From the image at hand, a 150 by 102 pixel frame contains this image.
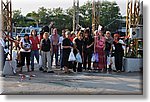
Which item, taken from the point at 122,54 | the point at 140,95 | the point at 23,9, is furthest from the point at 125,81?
the point at 23,9

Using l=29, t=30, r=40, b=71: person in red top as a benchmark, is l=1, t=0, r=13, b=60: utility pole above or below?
above

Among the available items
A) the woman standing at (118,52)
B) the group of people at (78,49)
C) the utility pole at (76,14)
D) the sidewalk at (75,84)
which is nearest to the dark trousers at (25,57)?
the group of people at (78,49)

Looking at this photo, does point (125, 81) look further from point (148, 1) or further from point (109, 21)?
point (148, 1)

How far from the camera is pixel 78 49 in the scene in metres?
5.25

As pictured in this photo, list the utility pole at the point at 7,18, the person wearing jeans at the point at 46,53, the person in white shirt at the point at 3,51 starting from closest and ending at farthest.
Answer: the utility pole at the point at 7,18 → the person in white shirt at the point at 3,51 → the person wearing jeans at the point at 46,53

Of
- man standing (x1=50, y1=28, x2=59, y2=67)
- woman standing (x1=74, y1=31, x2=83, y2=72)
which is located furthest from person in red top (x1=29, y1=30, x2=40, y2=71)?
woman standing (x1=74, y1=31, x2=83, y2=72)

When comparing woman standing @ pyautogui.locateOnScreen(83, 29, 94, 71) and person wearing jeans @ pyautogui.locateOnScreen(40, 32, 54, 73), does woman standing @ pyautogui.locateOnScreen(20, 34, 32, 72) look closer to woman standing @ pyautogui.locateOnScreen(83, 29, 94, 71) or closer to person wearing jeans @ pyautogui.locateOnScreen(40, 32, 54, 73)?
person wearing jeans @ pyautogui.locateOnScreen(40, 32, 54, 73)

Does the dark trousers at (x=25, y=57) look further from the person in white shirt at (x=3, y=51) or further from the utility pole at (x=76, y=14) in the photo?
the utility pole at (x=76, y=14)

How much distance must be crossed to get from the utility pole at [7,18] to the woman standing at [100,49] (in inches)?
48.6

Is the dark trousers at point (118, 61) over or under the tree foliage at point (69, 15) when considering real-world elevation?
under

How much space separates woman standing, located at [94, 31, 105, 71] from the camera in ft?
17.2

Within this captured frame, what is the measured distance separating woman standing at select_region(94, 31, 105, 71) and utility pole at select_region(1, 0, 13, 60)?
123cm

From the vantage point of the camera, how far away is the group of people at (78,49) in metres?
5.14

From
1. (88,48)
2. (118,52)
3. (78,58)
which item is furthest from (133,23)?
(78,58)
